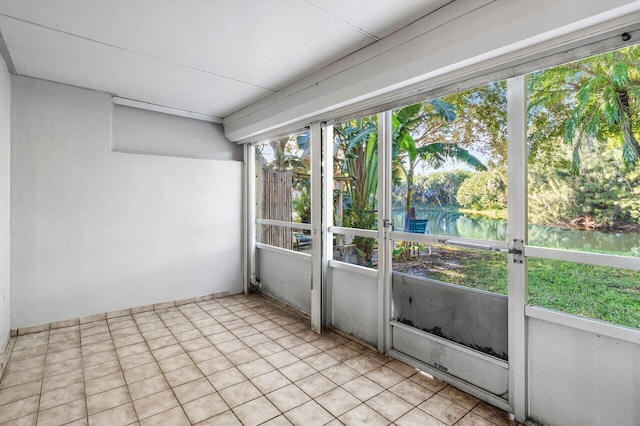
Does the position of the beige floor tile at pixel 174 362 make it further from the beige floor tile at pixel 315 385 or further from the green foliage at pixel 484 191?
the green foliage at pixel 484 191

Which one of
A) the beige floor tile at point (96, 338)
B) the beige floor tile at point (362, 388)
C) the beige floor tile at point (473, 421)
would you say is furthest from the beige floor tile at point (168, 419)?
the beige floor tile at point (473, 421)

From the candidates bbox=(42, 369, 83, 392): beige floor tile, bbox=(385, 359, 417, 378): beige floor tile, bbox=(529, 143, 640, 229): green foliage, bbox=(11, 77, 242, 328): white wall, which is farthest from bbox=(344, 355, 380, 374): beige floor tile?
bbox=(11, 77, 242, 328): white wall

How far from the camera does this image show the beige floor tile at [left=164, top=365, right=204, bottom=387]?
2.44 m

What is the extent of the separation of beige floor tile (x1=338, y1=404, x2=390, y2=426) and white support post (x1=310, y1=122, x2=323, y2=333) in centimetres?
127

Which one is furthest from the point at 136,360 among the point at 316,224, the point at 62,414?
the point at 316,224

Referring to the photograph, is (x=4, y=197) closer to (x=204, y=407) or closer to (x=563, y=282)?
(x=204, y=407)

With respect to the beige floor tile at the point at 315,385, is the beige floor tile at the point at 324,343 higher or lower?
higher

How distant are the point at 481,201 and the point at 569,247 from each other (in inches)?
22.6

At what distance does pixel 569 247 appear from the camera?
1804 mm

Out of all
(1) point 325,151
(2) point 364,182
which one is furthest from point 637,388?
(1) point 325,151

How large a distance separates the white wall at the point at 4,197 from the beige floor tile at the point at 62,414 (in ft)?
4.10

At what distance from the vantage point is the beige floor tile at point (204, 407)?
2.04 m

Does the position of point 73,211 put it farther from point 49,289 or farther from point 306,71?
point 306,71

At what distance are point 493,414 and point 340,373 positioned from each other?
1085 millimetres
